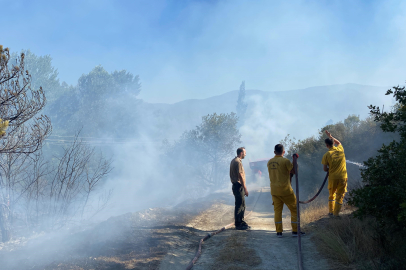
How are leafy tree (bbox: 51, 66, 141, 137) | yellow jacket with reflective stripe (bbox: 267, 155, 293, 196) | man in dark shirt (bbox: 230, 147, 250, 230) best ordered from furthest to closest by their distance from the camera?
leafy tree (bbox: 51, 66, 141, 137) < man in dark shirt (bbox: 230, 147, 250, 230) < yellow jacket with reflective stripe (bbox: 267, 155, 293, 196)

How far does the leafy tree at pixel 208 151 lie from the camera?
98.3 feet

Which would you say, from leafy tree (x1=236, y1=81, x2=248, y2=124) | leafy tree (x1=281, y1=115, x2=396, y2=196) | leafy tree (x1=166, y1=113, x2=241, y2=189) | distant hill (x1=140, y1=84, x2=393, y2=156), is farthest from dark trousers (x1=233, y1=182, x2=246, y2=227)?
leafy tree (x1=236, y1=81, x2=248, y2=124)

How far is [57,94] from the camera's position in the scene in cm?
4922

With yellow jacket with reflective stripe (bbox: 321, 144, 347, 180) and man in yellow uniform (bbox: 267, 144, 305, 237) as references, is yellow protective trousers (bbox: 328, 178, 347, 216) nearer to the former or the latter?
yellow jacket with reflective stripe (bbox: 321, 144, 347, 180)

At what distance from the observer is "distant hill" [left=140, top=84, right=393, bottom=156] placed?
3142 inches

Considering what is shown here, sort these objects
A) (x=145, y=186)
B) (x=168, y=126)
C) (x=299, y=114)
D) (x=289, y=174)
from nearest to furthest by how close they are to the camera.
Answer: (x=289, y=174)
(x=145, y=186)
(x=168, y=126)
(x=299, y=114)

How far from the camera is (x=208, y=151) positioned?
3006 centimetres

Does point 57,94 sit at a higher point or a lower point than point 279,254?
higher

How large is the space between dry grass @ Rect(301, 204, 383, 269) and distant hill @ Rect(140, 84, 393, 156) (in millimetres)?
58854

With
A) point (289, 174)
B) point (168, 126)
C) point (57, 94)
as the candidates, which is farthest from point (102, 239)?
point (168, 126)

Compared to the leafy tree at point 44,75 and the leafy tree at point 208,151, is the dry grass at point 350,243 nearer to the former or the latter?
the leafy tree at point 208,151

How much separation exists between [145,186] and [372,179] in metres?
34.4

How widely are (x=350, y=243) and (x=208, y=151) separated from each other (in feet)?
83.8

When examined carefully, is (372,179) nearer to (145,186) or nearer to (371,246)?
(371,246)
